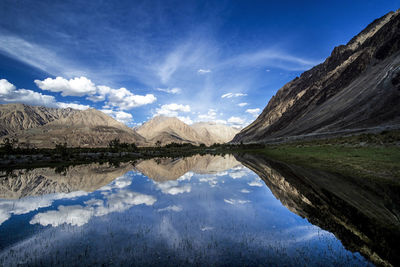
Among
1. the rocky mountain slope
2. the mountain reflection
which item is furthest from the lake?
the rocky mountain slope

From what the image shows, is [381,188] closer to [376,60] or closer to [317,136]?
[317,136]

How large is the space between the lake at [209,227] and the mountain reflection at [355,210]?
2.0 inches

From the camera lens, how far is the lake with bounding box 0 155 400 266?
9727 mm

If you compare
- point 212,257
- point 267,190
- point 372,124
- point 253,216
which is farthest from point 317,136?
point 212,257

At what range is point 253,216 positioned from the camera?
1565 centimetres

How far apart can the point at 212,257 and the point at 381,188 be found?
57.8 ft

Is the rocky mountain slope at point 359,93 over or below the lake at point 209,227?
over

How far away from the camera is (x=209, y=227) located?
13.5m

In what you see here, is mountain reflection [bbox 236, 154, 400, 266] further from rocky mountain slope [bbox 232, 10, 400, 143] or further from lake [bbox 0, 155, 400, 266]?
rocky mountain slope [bbox 232, 10, 400, 143]

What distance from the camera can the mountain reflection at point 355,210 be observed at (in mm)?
9906

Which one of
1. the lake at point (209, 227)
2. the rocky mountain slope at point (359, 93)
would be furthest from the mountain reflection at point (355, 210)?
the rocky mountain slope at point (359, 93)

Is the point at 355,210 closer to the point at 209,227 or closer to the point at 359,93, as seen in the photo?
the point at 209,227

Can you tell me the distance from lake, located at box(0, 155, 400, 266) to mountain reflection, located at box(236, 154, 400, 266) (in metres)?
0.05

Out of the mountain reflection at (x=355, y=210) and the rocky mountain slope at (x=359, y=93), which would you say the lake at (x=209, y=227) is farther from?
the rocky mountain slope at (x=359, y=93)
